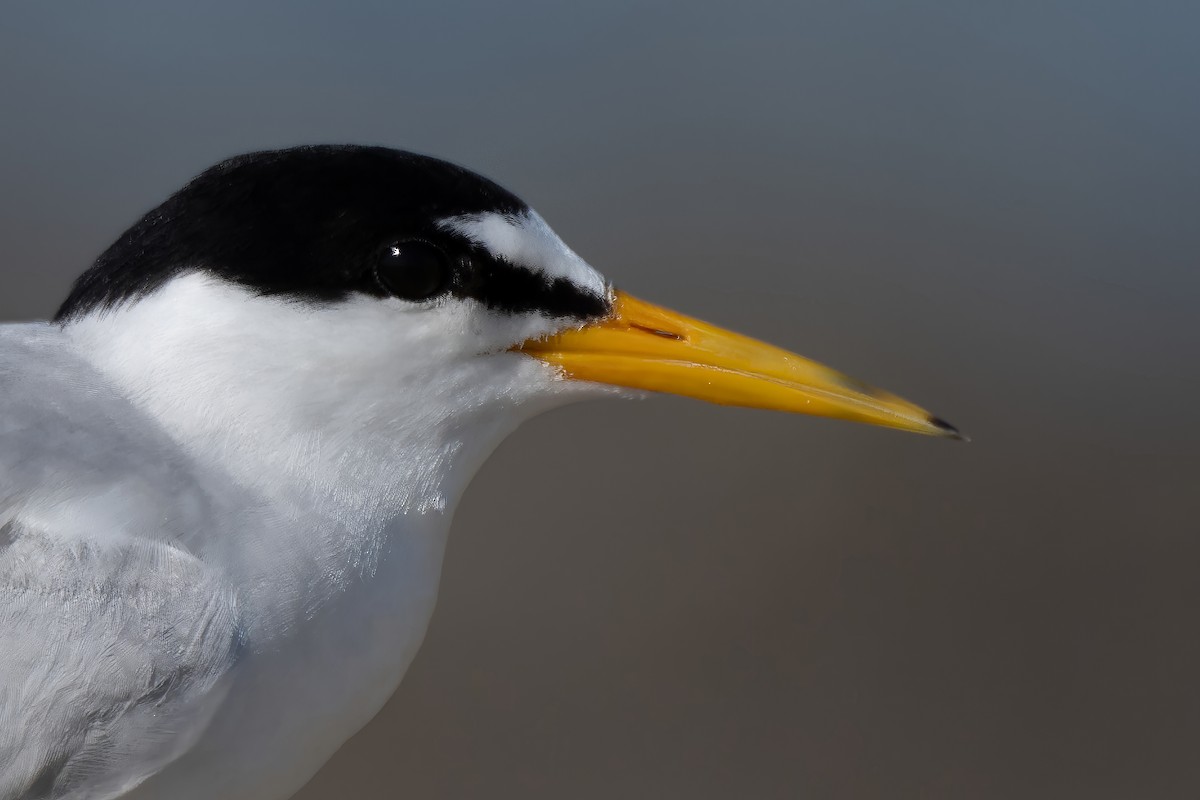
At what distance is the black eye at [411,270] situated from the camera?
1903 mm

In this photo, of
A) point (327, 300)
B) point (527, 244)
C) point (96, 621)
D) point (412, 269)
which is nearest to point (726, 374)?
point (527, 244)

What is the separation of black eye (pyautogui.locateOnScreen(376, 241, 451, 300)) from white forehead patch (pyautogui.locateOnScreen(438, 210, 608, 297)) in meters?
0.05

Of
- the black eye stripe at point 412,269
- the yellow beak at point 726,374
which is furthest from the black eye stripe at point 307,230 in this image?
the yellow beak at point 726,374

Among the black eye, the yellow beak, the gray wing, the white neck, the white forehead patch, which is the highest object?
the white forehead patch

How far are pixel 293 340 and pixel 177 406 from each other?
0.20 metres

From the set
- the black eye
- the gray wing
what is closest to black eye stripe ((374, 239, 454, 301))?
the black eye

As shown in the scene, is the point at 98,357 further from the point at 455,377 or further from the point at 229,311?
the point at 455,377

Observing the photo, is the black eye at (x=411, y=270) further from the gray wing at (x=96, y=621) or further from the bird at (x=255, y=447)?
the gray wing at (x=96, y=621)

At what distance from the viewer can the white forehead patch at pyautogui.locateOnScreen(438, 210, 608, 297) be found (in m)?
1.96

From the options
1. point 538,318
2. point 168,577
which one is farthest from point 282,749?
point 538,318

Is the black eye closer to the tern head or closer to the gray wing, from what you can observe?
the tern head

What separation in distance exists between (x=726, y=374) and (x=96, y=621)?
1.11m

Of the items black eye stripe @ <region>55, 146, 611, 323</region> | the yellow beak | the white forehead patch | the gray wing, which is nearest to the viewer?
the gray wing

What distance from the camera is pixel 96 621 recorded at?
1.63 meters
